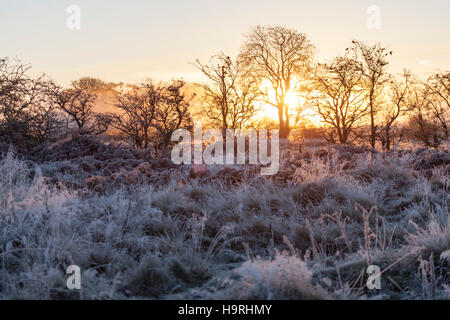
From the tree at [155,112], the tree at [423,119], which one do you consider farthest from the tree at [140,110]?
the tree at [423,119]

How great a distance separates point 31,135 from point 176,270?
1044 cm

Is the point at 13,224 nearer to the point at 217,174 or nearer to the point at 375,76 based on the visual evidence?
the point at 217,174

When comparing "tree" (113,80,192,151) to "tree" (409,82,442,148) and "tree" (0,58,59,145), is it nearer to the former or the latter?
"tree" (0,58,59,145)

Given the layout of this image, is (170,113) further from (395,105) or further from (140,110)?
(395,105)

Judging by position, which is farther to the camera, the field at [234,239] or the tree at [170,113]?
the tree at [170,113]

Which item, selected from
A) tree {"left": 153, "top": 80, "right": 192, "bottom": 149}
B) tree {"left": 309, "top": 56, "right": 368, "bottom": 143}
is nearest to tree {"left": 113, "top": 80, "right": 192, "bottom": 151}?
tree {"left": 153, "top": 80, "right": 192, "bottom": 149}

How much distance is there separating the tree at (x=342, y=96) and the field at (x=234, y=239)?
14729 mm

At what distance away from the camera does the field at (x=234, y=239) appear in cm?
313

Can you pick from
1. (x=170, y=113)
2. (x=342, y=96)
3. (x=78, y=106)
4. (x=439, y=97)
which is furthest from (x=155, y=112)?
(x=439, y=97)

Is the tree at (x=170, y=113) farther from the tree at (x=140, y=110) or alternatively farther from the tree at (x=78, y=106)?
the tree at (x=78, y=106)

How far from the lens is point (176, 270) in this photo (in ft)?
11.9

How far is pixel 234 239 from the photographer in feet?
15.3

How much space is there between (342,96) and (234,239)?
19.1 m
